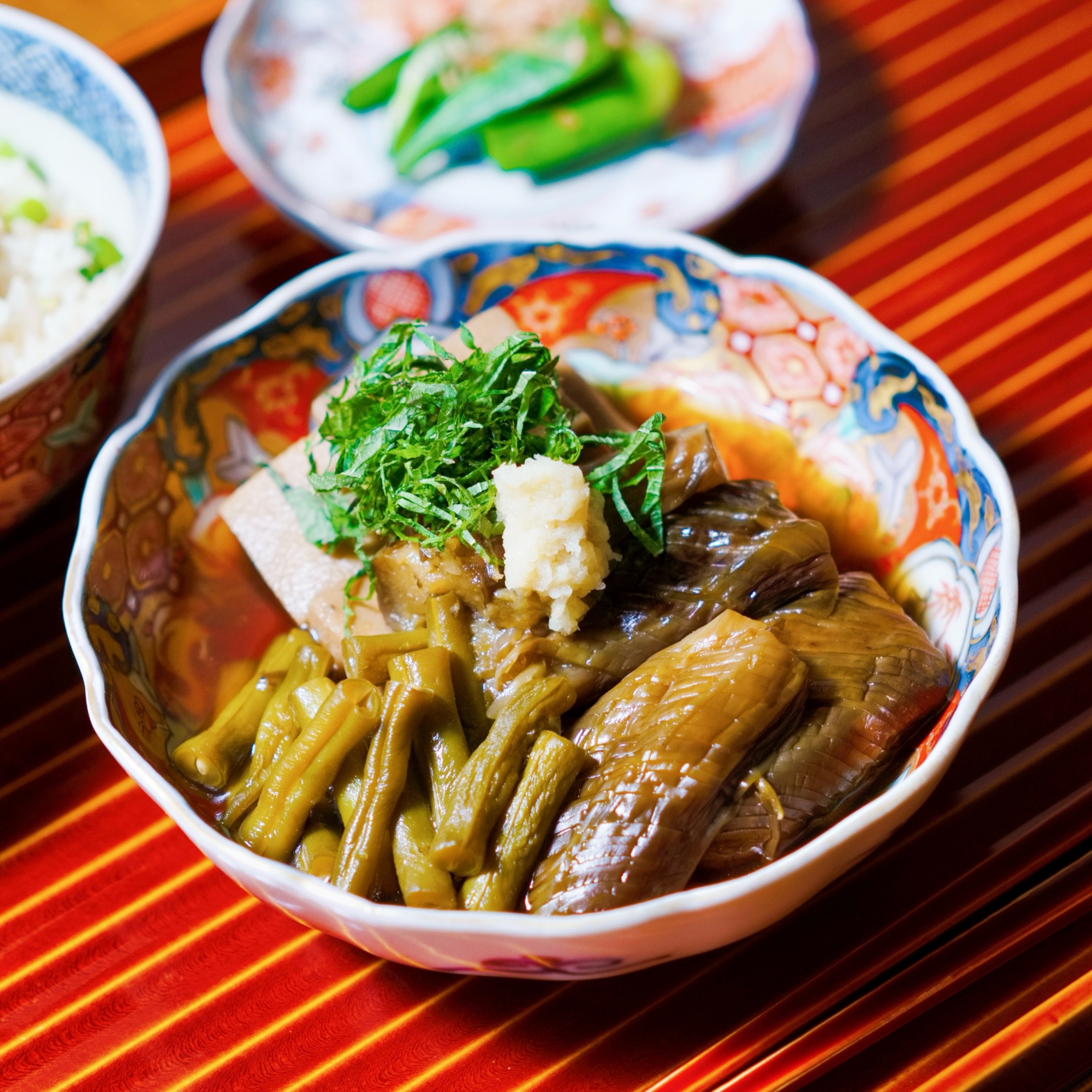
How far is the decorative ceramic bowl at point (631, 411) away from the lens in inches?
61.2

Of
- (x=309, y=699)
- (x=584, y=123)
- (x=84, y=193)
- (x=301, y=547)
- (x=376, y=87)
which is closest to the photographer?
(x=309, y=699)

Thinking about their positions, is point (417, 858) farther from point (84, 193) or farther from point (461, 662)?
point (84, 193)

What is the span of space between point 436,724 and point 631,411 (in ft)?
2.94

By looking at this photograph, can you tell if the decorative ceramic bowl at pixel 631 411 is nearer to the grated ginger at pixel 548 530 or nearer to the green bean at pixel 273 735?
the green bean at pixel 273 735

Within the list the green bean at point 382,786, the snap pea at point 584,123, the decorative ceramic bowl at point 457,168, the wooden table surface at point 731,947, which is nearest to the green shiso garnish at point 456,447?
the green bean at point 382,786

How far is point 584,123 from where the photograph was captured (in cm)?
279

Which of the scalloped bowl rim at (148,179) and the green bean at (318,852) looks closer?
the green bean at (318,852)

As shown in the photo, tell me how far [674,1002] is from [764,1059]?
153 mm

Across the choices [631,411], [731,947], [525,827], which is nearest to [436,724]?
[525,827]

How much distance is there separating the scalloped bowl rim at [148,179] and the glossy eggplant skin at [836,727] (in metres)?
1.28

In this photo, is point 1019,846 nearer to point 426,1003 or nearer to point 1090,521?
point 1090,521

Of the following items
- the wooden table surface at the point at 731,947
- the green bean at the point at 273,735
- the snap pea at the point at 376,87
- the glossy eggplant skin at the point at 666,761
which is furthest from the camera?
the snap pea at the point at 376,87

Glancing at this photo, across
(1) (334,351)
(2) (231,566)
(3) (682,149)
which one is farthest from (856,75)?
(2) (231,566)

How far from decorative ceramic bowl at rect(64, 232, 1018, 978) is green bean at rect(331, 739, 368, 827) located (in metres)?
0.20
